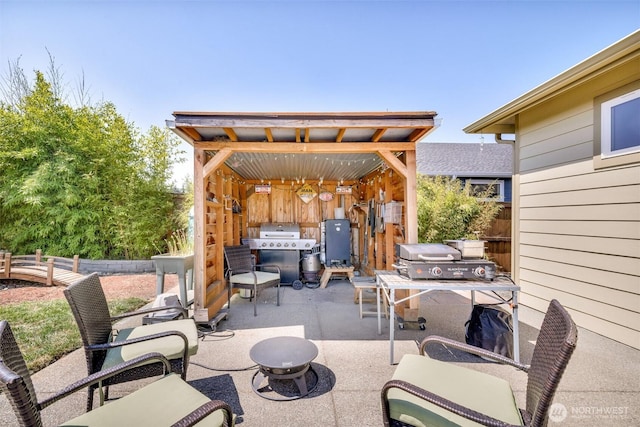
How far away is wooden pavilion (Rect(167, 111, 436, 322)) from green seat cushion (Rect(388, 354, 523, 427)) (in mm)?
2245

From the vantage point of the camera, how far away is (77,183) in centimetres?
712

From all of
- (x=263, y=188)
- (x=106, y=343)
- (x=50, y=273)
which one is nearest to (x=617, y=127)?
(x=106, y=343)

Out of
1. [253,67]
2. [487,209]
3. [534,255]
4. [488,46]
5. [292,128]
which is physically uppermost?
[488,46]

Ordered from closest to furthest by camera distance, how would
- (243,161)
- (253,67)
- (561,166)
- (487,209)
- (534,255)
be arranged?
(561,166) → (534,255) → (243,161) → (253,67) → (487,209)

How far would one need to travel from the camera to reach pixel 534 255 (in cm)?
443

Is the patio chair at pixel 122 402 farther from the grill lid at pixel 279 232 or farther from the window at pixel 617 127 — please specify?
the window at pixel 617 127

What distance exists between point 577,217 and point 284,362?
4237mm

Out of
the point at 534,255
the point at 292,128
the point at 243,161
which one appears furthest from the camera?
the point at 243,161

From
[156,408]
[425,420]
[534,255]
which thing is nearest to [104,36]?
[156,408]

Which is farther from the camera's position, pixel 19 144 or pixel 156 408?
pixel 19 144

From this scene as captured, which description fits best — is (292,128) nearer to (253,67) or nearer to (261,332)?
(261,332)

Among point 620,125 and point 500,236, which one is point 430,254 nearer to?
point 620,125

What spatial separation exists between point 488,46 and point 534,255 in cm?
467

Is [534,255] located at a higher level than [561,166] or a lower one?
lower
